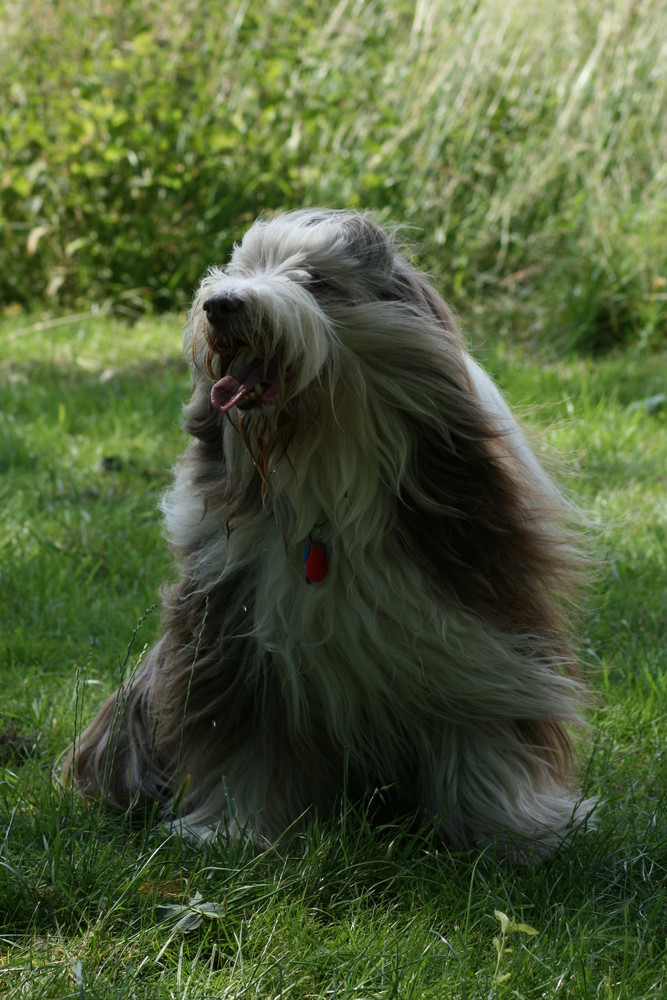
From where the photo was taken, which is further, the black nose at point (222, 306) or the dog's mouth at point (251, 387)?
the dog's mouth at point (251, 387)

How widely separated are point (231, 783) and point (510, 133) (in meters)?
5.91

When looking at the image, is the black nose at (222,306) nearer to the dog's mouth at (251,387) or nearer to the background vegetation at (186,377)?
the dog's mouth at (251,387)

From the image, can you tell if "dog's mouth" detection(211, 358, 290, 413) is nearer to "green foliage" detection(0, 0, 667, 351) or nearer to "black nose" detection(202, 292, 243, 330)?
"black nose" detection(202, 292, 243, 330)

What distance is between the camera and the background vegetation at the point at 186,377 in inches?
89.2

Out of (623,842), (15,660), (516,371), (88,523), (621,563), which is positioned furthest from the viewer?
(516,371)

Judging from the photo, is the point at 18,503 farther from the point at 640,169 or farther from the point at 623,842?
the point at 640,169

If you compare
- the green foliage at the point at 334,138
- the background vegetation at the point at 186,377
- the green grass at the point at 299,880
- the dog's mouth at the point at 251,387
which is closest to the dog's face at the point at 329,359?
the dog's mouth at the point at 251,387

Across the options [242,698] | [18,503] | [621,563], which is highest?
[242,698]

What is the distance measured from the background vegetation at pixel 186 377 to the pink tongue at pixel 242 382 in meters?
0.48

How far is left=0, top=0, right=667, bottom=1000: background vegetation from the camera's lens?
89.2 inches

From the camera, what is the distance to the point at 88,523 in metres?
4.61

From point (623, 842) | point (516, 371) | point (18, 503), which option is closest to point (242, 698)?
point (623, 842)

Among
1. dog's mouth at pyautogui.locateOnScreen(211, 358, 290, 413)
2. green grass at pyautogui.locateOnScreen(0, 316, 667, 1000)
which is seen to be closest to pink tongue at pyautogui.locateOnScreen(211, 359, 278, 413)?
dog's mouth at pyautogui.locateOnScreen(211, 358, 290, 413)

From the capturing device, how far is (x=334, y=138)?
26.0ft
